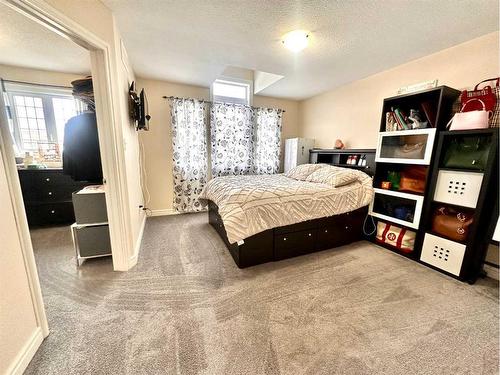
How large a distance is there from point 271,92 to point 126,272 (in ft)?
12.4

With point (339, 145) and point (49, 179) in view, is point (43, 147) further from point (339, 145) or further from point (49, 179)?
point (339, 145)

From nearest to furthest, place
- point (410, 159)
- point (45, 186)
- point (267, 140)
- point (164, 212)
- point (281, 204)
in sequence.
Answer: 1. point (281, 204)
2. point (410, 159)
3. point (45, 186)
4. point (164, 212)
5. point (267, 140)

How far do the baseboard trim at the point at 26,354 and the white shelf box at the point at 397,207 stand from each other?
3329 mm

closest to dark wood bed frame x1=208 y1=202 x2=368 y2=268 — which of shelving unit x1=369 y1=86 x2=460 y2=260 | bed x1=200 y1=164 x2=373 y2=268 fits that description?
bed x1=200 y1=164 x2=373 y2=268

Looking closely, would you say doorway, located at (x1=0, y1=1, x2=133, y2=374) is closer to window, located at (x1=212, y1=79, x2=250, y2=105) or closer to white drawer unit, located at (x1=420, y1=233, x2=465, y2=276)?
window, located at (x1=212, y1=79, x2=250, y2=105)

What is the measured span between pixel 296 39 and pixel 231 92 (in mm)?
2223

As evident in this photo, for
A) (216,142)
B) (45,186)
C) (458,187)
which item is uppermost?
(216,142)

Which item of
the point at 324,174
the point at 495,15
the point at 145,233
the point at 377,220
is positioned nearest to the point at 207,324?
the point at 145,233

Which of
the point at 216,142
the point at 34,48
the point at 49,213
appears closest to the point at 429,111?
the point at 216,142

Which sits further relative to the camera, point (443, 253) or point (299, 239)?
point (299, 239)

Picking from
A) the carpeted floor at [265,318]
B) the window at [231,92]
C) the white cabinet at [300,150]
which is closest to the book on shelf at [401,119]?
the carpeted floor at [265,318]

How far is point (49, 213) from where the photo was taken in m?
3.08

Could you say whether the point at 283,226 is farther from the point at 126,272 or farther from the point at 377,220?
the point at 126,272

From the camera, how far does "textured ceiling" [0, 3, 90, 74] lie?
1.90 meters
